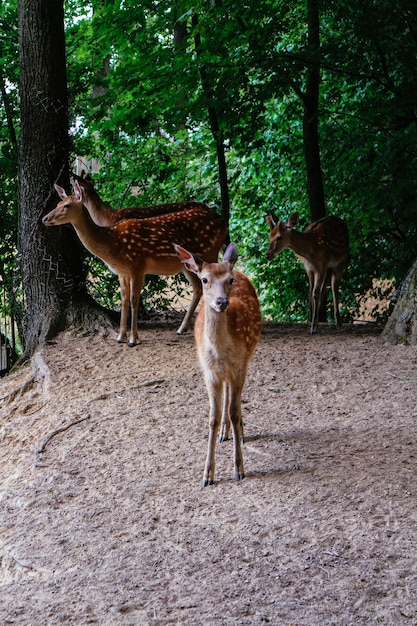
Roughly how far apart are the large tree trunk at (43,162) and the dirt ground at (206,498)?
1.28 m

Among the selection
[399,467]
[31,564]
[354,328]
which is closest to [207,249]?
[354,328]

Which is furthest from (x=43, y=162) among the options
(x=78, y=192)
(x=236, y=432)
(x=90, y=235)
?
(x=236, y=432)

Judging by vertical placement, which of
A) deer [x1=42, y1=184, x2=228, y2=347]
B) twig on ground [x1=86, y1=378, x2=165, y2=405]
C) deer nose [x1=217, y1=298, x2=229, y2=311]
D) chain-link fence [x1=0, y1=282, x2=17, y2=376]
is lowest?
twig on ground [x1=86, y1=378, x2=165, y2=405]

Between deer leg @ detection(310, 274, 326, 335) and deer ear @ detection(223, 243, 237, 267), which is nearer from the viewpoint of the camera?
deer ear @ detection(223, 243, 237, 267)

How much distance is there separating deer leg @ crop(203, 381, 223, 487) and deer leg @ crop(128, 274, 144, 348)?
321 centimetres

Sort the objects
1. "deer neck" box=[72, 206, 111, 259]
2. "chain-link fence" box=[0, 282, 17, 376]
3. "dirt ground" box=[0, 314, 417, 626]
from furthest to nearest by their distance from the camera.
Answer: "chain-link fence" box=[0, 282, 17, 376]
"deer neck" box=[72, 206, 111, 259]
"dirt ground" box=[0, 314, 417, 626]

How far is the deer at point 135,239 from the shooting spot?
25.8 feet

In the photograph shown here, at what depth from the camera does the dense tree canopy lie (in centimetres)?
877

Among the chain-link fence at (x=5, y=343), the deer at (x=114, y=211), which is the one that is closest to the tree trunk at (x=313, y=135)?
the deer at (x=114, y=211)

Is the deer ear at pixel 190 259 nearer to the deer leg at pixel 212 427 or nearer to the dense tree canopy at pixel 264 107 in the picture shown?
the deer leg at pixel 212 427

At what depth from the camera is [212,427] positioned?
15.6 ft

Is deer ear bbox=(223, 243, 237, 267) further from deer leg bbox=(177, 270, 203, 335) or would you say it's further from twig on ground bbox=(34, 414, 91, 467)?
deer leg bbox=(177, 270, 203, 335)

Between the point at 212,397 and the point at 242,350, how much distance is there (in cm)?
35

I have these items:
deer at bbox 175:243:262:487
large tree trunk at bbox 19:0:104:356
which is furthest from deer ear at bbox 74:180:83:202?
deer at bbox 175:243:262:487
